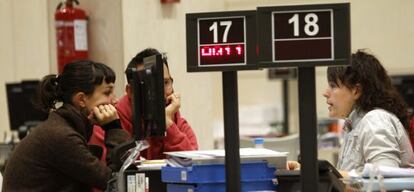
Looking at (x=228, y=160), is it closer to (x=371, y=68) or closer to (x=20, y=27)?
(x=371, y=68)

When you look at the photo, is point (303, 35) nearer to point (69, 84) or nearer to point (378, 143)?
point (378, 143)

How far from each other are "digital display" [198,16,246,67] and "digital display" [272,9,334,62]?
0.13m

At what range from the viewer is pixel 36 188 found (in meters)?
2.86

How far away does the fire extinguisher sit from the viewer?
15.0 ft

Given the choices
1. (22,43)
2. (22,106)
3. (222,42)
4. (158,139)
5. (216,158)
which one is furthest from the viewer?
(22,43)

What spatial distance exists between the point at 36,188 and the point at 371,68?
4.75 ft

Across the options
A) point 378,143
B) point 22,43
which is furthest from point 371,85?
point 22,43

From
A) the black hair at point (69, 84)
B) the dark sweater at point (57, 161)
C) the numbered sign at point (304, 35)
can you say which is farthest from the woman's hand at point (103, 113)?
the numbered sign at point (304, 35)

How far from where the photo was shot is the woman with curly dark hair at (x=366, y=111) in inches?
123

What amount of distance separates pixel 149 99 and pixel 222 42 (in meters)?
0.36

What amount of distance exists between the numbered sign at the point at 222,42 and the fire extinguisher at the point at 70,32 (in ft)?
8.05

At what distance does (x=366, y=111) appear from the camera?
131 inches

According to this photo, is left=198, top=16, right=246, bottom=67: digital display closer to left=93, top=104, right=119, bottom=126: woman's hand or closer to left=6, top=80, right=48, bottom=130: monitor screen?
left=93, top=104, right=119, bottom=126: woman's hand

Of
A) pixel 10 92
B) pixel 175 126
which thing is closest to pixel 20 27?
pixel 10 92
